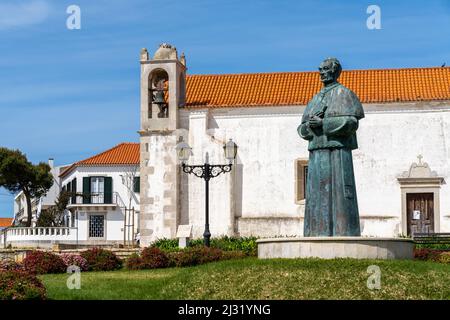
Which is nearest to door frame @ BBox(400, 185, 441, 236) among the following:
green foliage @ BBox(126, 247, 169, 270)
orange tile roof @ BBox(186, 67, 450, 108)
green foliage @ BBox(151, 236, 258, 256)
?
orange tile roof @ BBox(186, 67, 450, 108)

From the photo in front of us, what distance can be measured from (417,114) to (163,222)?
1045cm

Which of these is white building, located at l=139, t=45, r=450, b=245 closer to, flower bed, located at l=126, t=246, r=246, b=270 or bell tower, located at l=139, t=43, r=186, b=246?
bell tower, located at l=139, t=43, r=186, b=246

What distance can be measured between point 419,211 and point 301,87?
272 inches

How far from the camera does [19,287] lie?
16.9m

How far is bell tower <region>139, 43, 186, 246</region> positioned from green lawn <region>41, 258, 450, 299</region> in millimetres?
18197

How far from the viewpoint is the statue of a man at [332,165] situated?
64.8 ft

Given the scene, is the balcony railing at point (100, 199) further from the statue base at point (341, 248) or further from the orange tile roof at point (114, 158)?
the statue base at point (341, 248)

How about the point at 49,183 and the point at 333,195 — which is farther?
the point at 49,183

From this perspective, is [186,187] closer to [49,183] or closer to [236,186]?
[236,186]

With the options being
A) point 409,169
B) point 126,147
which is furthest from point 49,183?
point 409,169

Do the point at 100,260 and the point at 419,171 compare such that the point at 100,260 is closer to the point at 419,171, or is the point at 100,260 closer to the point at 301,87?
the point at 419,171

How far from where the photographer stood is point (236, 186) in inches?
1503

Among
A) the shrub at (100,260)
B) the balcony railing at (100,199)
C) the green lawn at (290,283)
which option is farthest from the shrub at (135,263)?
the balcony railing at (100,199)
